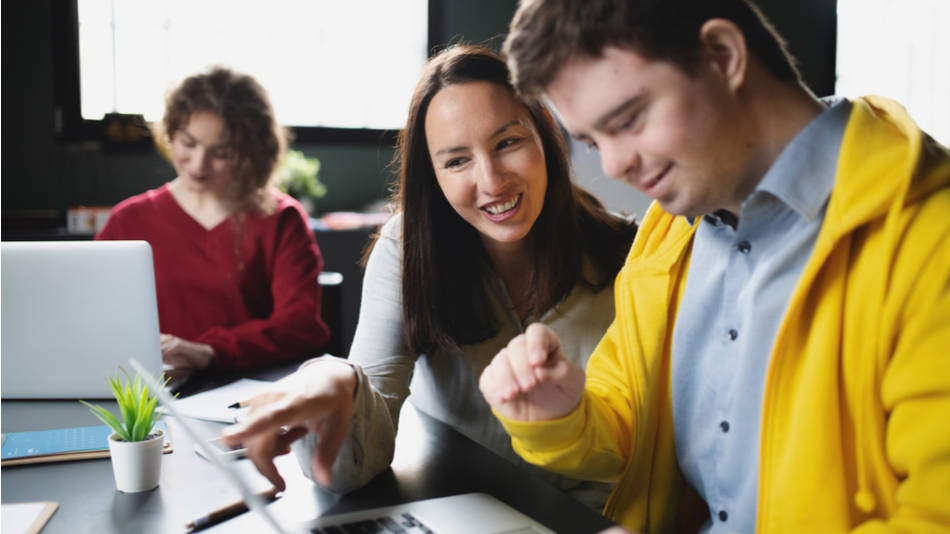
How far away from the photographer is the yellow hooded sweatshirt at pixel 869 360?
754mm

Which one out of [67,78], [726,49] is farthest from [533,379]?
[67,78]

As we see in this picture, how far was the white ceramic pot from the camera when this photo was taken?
105 cm

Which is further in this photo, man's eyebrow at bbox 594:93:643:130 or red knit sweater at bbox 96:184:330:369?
red knit sweater at bbox 96:184:330:369

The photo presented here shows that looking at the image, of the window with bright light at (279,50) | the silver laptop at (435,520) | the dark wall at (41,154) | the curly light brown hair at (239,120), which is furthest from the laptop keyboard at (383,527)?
the window with bright light at (279,50)

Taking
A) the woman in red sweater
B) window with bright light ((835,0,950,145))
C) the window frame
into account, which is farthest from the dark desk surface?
window with bright light ((835,0,950,145))

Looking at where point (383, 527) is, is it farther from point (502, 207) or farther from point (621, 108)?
point (502, 207)

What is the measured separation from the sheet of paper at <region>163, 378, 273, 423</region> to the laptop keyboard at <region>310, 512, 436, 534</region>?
413 millimetres

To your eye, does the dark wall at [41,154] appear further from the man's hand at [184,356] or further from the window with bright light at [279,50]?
the man's hand at [184,356]

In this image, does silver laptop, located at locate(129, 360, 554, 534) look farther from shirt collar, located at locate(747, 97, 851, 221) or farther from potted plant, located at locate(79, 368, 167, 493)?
shirt collar, located at locate(747, 97, 851, 221)

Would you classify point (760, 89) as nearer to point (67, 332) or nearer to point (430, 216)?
point (430, 216)

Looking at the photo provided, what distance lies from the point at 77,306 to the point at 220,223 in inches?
38.9

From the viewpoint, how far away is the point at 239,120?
93.6 inches

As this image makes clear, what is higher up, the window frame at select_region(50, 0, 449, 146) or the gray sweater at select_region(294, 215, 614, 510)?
the window frame at select_region(50, 0, 449, 146)

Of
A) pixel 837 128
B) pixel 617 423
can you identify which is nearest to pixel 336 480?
pixel 617 423
